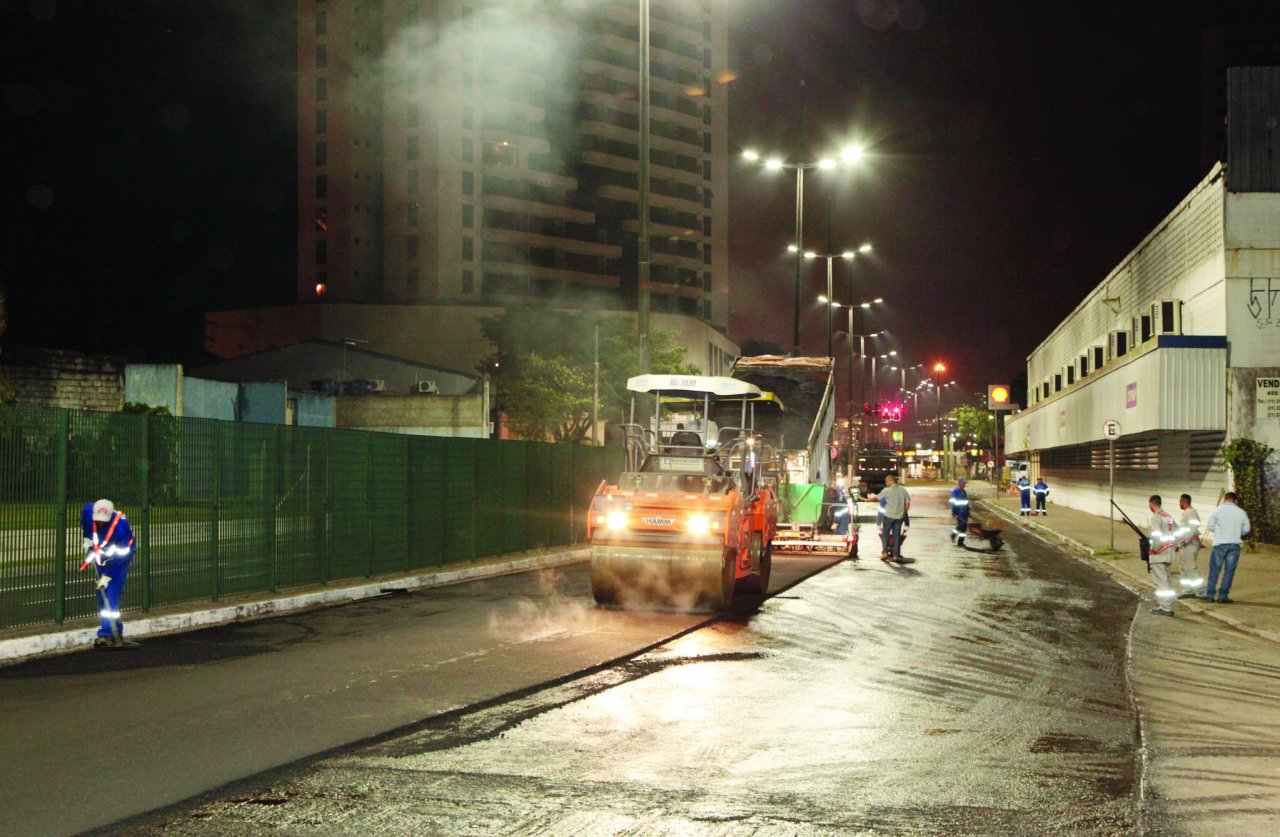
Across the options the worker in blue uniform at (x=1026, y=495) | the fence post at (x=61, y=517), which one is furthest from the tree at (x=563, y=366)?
the fence post at (x=61, y=517)

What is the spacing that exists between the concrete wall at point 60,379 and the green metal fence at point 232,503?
24.5 metres

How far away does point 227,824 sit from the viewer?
6.36 metres

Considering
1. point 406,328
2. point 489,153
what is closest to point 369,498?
point 406,328

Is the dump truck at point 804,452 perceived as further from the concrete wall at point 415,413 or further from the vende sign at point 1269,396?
the concrete wall at point 415,413

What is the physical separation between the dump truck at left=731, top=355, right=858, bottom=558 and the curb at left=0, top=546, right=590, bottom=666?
5.10m

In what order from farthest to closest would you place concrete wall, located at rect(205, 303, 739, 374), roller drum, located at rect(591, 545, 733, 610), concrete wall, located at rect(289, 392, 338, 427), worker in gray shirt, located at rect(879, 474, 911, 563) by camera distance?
concrete wall, located at rect(205, 303, 739, 374)
concrete wall, located at rect(289, 392, 338, 427)
worker in gray shirt, located at rect(879, 474, 911, 563)
roller drum, located at rect(591, 545, 733, 610)

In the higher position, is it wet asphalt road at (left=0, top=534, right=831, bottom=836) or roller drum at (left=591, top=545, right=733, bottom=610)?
roller drum at (left=591, top=545, right=733, bottom=610)

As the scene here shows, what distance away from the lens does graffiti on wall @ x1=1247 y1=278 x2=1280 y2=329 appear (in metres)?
27.0

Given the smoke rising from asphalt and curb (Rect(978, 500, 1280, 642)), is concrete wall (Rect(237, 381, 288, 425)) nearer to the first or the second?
curb (Rect(978, 500, 1280, 642))

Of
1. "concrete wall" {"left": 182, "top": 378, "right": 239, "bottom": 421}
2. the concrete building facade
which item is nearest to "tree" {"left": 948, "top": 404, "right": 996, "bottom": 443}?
"concrete wall" {"left": 182, "top": 378, "right": 239, "bottom": 421}

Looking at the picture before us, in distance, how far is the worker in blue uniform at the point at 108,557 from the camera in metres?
12.1

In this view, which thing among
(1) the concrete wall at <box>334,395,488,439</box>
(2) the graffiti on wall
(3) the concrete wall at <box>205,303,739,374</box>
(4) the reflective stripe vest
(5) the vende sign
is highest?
(3) the concrete wall at <box>205,303,739,374</box>

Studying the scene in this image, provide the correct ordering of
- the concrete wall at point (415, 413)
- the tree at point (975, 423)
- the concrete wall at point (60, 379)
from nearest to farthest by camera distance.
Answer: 1. the concrete wall at point (60, 379)
2. the concrete wall at point (415, 413)
3. the tree at point (975, 423)

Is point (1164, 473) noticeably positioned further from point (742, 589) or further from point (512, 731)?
point (512, 731)
